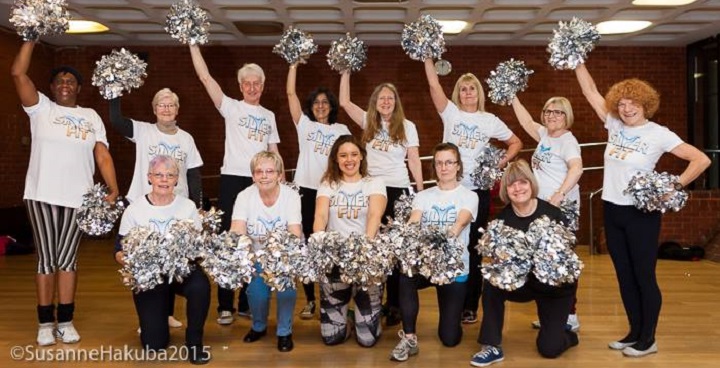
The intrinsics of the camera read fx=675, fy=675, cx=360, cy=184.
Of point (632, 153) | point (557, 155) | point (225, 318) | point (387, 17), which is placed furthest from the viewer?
point (387, 17)

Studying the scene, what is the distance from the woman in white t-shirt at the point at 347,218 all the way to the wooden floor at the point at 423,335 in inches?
5.0

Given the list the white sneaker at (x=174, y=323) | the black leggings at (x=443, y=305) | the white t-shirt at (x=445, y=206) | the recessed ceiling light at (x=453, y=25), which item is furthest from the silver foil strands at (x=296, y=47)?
the recessed ceiling light at (x=453, y=25)

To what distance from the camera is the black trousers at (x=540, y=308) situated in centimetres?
351

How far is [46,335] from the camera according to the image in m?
3.82

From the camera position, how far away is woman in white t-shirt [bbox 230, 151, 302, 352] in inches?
148

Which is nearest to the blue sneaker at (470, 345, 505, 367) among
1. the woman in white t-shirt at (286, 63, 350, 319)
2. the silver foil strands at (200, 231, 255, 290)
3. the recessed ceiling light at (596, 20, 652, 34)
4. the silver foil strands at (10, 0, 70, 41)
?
the silver foil strands at (200, 231, 255, 290)

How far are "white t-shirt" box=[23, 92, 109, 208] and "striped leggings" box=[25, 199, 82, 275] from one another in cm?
5

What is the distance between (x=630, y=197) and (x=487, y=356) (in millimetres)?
1108

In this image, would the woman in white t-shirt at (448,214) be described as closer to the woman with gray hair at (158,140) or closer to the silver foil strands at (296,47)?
the silver foil strands at (296,47)

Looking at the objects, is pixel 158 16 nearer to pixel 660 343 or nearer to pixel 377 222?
pixel 377 222

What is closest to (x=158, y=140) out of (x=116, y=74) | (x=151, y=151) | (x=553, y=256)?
(x=151, y=151)

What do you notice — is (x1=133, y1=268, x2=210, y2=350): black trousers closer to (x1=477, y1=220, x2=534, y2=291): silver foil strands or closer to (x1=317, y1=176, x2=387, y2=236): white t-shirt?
(x1=317, y1=176, x2=387, y2=236): white t-shirt

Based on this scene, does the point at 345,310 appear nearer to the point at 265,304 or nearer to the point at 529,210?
the point at 265,304

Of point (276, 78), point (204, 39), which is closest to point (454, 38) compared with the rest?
point (276, 78)
